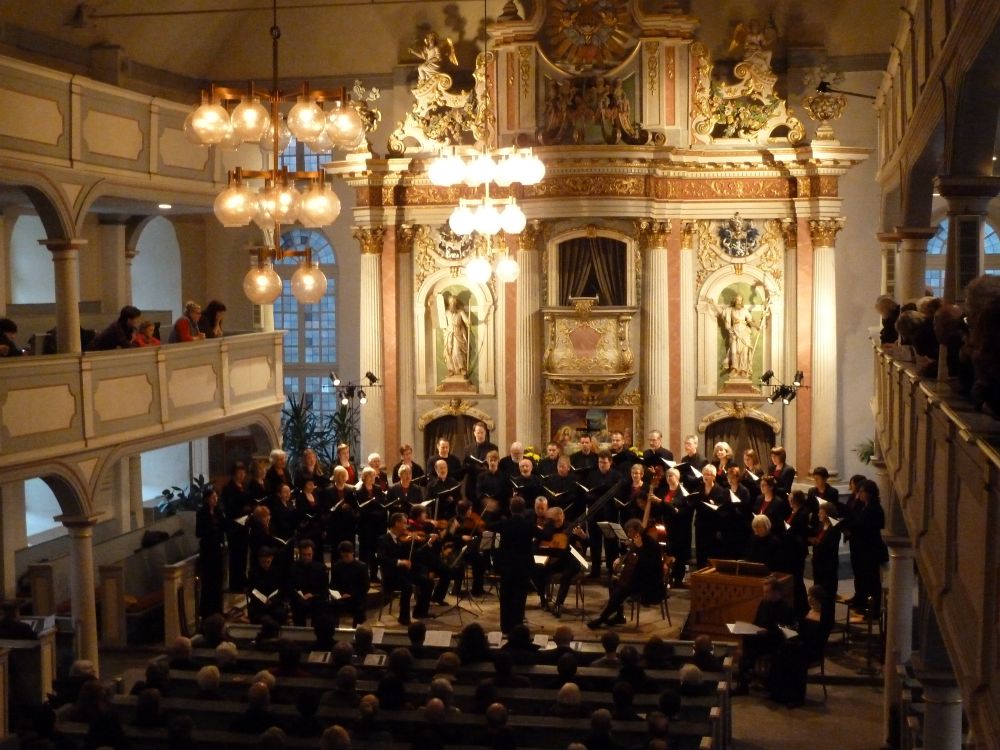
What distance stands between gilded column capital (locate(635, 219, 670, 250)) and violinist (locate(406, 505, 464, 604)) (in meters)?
6.61

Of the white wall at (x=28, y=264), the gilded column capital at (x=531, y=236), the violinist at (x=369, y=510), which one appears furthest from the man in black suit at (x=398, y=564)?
the white wall at (x=28, y=264)

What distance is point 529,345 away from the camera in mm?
21703

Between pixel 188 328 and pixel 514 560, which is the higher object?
pixel 188 328

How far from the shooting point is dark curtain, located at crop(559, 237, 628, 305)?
71.2 ft

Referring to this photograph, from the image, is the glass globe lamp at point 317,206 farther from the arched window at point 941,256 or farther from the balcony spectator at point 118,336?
the arched window at point 941,256

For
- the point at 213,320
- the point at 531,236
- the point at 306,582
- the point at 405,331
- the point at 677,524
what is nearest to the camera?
the point at 306,582

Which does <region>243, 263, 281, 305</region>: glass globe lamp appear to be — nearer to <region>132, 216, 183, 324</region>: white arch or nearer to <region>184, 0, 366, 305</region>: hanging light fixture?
<region>184, 0, 366, 305</region>: hanging light fixture

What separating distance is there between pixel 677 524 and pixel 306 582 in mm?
5355

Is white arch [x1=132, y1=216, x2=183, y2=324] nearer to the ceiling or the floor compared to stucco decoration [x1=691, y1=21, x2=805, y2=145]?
nearer to the floor

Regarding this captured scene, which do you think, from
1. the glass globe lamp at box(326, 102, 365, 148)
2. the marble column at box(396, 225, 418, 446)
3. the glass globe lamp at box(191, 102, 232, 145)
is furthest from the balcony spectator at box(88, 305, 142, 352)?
the marble column at box(396, 225, 418, 446)

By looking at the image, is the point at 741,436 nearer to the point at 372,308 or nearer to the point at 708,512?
the point at 708,512

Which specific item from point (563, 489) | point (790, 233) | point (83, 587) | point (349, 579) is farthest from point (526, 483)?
point (790, 233)

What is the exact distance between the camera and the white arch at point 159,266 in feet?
80.4

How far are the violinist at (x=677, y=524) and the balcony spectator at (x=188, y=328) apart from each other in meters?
6.45
